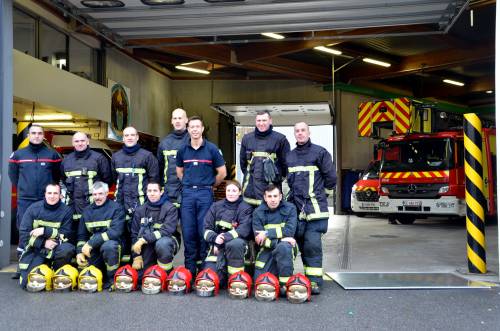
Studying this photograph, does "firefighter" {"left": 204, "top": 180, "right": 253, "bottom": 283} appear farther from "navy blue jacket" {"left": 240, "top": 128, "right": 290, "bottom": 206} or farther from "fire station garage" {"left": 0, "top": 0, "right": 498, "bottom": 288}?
"fire station garage" {"left": 0, "top": 0, "right": 498, "bottom": 288}

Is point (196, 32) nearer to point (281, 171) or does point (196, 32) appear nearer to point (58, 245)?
point (281, 171)

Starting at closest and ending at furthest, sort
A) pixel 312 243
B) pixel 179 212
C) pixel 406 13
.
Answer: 1. pixel 312 243
2. pixel 179 212
3. pixel 406 13

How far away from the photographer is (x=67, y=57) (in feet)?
44.4

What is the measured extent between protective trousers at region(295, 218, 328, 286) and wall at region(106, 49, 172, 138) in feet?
35.6

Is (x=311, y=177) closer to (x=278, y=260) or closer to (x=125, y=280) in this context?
(x=278, y=260)

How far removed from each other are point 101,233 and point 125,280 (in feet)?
2.12

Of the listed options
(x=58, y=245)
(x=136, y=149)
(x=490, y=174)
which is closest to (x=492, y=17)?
(x=490, y=174)

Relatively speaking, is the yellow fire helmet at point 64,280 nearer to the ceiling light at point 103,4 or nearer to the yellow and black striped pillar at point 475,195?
the ceiling light at point 103,4

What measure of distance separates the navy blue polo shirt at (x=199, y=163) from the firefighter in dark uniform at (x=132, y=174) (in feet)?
1.44

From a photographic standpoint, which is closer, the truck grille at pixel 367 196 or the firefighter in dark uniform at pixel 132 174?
the firefighter in dark uniform at pixel 132 174

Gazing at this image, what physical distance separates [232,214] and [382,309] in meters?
1.90

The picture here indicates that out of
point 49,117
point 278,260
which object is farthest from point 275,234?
point 49,117

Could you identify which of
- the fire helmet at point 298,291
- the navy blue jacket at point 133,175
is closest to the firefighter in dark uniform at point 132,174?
the navy blue jacket at point 133,175

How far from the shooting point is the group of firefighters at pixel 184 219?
19.5 ft
